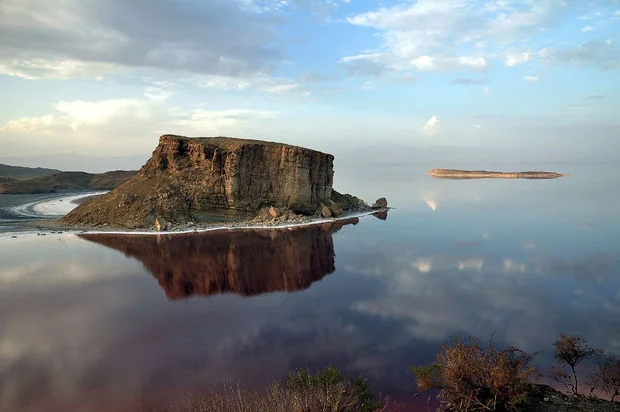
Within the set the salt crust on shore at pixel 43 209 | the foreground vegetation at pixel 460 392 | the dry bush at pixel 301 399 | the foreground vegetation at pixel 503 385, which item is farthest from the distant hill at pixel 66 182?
the foreground vegetation at pixel 503 385

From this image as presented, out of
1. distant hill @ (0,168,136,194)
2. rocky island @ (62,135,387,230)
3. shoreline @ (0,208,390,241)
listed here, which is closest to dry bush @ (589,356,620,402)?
shoreline @ (0,208,390,241)

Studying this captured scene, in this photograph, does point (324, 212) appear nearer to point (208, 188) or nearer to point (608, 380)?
point (208, 188)

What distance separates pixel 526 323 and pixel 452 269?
9972 mm

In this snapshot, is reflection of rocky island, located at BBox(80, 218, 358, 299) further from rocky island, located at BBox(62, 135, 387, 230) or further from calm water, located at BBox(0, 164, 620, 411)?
rocky island, located at BBox(62, 135, 387, 230)

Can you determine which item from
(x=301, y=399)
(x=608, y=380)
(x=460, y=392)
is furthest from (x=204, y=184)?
(x=608, y=380)

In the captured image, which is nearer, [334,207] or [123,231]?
[123,231]

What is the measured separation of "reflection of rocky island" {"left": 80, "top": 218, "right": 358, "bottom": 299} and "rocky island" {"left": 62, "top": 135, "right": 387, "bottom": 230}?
5658 mm

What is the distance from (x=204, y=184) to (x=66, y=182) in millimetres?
84589

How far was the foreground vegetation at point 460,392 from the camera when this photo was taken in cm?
1022

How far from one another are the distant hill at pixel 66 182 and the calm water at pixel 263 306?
7125 centimetres

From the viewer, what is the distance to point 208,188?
5000cm

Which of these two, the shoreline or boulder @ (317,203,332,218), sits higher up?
boulder @ (317,203,332,218)

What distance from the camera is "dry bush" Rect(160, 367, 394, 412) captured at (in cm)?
969

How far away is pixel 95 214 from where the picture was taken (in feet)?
159
